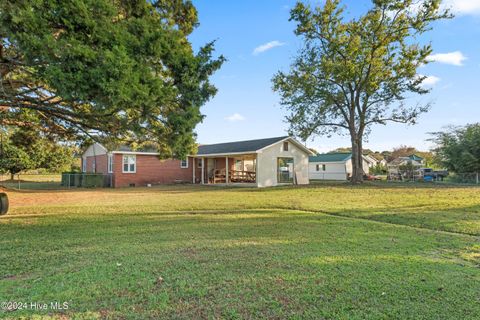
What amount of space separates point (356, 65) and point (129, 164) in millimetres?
19249

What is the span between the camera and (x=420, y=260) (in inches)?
173

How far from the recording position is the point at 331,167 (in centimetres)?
3659

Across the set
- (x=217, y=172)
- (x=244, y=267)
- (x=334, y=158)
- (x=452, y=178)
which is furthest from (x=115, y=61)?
(x=334, y=158)

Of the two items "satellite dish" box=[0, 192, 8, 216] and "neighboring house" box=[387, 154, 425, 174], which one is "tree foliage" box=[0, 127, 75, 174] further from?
"neighboring house" box=[387, 154, 425, 174]

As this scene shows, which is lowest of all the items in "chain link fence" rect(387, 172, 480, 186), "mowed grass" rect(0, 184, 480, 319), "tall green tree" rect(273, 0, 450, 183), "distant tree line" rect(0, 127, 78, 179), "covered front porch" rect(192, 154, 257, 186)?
"mowed grass" rect(0, 184, 480, 319)

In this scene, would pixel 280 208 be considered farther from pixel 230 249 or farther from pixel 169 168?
pixel 169 168

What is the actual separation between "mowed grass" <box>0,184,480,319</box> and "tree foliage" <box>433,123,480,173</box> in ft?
71.0

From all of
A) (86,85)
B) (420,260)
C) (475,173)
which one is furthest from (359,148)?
(86,85)

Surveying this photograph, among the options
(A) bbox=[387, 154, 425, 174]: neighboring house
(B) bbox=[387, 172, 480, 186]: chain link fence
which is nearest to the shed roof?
(A) bbox=[387, 154, 425, 174]: neighboring house

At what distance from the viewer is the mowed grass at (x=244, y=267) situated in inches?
114

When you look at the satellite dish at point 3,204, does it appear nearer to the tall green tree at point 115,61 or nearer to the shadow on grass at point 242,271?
the shadow on grass at point 242,271

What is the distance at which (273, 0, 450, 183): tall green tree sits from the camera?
841 inches

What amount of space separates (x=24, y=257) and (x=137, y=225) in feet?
8.84

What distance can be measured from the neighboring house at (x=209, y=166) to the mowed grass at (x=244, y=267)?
46.7 ft
